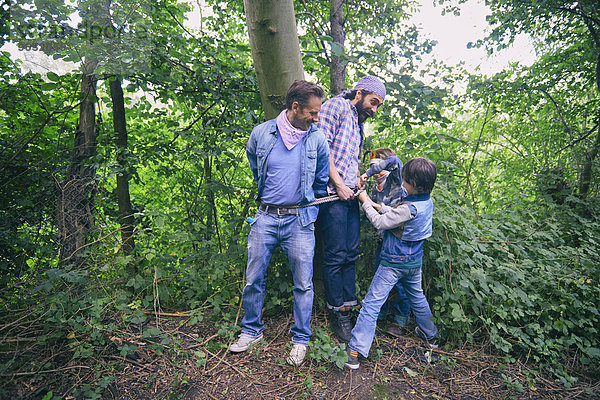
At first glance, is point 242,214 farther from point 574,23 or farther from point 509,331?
point 574,23

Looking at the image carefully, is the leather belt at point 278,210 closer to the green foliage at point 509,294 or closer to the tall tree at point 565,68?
the green foliage at point 509,294

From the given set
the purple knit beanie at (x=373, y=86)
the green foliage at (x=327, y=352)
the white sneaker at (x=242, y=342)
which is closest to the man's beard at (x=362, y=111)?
the purple knit beanie at (x=373, y=86)

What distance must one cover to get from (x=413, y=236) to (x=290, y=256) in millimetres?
1033

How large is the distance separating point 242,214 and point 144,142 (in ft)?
5.93

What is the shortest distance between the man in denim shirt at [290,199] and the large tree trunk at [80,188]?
1.56 m

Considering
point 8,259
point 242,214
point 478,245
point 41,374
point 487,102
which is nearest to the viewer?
point 41,374

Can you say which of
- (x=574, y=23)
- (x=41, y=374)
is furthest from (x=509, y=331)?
(x=574, y=23)

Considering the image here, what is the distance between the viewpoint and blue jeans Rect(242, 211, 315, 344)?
7.82ft

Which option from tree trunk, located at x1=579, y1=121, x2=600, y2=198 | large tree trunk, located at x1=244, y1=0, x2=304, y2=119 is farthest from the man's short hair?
tree trunk, located at x1=579, y1=121, x2=600, y2=198

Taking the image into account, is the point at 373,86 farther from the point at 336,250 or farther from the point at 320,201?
the point at 336,250

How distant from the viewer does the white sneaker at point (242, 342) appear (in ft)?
7.82

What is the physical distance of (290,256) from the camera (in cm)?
243

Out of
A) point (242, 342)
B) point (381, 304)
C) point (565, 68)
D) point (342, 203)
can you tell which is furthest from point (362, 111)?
point (565, 68)

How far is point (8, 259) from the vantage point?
2.67 meters
